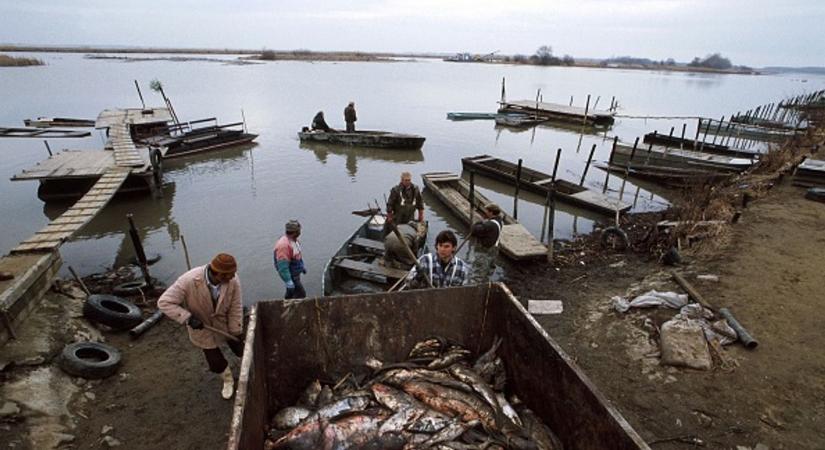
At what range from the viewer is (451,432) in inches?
125

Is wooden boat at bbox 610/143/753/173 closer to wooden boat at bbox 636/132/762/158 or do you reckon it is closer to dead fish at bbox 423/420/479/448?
wooden boat at bbox 636/132/762/158

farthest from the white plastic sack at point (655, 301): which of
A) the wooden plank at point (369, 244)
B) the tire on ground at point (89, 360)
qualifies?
the tire on ground at point (89, 360)

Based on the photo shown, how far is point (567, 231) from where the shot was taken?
12.9 metres

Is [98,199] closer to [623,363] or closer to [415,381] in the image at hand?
[415,381]

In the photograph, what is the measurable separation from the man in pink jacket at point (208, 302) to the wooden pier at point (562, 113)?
3056cm

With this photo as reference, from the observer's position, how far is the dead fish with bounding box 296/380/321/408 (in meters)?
3.91

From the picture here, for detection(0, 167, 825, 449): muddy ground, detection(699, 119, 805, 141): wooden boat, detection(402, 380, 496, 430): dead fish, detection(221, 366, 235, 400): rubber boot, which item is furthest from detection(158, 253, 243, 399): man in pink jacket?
detection(699, 119, 805, 141): wooden boat

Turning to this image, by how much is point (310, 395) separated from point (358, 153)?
61.1ft

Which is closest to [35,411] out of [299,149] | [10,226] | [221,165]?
[10,226]

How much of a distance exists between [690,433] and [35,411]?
24.5 feet

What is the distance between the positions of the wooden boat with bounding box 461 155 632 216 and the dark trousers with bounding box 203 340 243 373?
11.1 metres

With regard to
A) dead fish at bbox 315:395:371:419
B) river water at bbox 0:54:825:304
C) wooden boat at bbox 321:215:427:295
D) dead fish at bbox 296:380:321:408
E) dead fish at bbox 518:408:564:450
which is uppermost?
dead fish at bbox 315:395:371:419

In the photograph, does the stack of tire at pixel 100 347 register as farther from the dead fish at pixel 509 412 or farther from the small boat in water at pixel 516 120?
the small boat in water at pixel 516 120

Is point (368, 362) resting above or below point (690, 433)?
above
